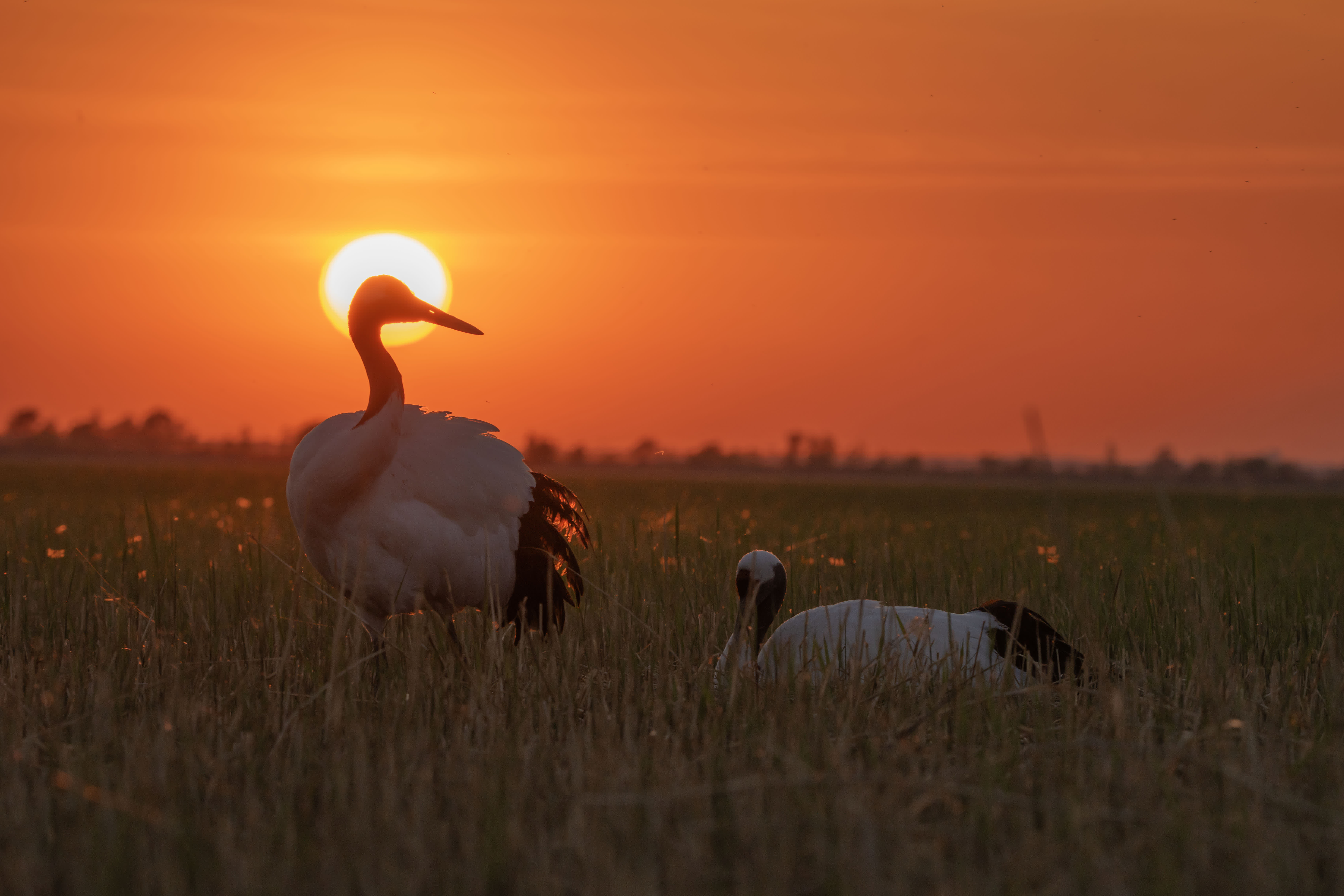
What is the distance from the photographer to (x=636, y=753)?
10.6 ft

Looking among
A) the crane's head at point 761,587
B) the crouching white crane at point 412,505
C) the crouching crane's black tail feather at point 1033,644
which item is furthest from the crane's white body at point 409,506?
the crouching crane's black tail feather at point 1033,644

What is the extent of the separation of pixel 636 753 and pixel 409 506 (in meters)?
2.80

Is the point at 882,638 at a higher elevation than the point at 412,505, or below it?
below

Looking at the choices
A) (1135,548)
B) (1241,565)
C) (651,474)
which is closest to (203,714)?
(1241,565)

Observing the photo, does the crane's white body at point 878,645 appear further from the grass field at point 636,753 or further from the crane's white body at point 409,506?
the crane's white body at point 409,506

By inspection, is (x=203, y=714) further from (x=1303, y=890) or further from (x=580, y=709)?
(x=1303, y=890)

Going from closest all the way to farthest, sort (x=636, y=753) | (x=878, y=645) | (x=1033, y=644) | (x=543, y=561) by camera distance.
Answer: (x=636, y=753) < (x=878, y=645) < (x=1033, y=644) < (x=543, y=561)

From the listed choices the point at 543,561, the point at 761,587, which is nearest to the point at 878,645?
the point at 761,587

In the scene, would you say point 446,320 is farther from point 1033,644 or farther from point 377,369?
point 1033,644

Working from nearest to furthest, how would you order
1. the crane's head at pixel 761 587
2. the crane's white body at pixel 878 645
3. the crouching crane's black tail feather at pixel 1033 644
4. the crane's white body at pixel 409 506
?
the crane's white body at pixel 878 645 → the crouching crane's black tail feather at pixel 1033 644 → the crane's head at pixel 761 587 → the crane's white body at pixel 409 506

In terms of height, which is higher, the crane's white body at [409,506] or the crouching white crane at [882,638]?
the crane's white body at [409,506]

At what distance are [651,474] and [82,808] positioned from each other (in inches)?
2594

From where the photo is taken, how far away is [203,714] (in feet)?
12.0

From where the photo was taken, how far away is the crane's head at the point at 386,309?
5805 millimetres
